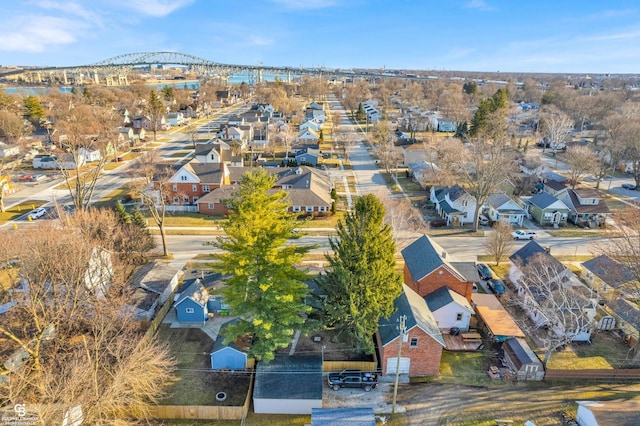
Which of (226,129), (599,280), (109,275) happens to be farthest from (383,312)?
(226,129)

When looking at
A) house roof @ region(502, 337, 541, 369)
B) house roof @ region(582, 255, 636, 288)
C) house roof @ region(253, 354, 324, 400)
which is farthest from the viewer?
house roof @ region(582, 255, 636, 288)

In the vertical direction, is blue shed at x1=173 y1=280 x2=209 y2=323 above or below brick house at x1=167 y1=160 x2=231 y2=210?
below

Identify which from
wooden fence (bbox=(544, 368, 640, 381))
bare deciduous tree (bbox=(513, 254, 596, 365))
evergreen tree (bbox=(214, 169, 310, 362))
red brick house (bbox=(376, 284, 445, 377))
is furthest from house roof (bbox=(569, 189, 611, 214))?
evergreen tree (bbox=(214, 169, 310, 362))

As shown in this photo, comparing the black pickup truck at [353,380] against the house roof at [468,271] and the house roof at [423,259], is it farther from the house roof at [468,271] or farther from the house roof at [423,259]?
the house roof at [468,271]

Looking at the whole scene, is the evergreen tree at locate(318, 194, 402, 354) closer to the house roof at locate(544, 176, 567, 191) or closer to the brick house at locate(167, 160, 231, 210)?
the brick house at locate(167, 160, 231, 210)

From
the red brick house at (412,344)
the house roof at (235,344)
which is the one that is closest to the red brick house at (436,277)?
the red brick house at (412,344)

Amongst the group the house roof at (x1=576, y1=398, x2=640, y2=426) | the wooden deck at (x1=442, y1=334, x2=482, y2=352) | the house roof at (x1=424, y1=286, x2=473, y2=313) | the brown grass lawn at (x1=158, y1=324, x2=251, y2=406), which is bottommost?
the brown grass lawn at (x1=158, y1=324, x2=251, y2=406)

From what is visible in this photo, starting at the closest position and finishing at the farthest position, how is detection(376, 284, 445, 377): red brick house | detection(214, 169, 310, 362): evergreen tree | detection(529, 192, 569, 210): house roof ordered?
1. detection(214, 169, 310, 362): evergreen tree
2. detection(376, 284, 445, 377): red brick house
3. detection(529, 192, 569, 210): house roof
